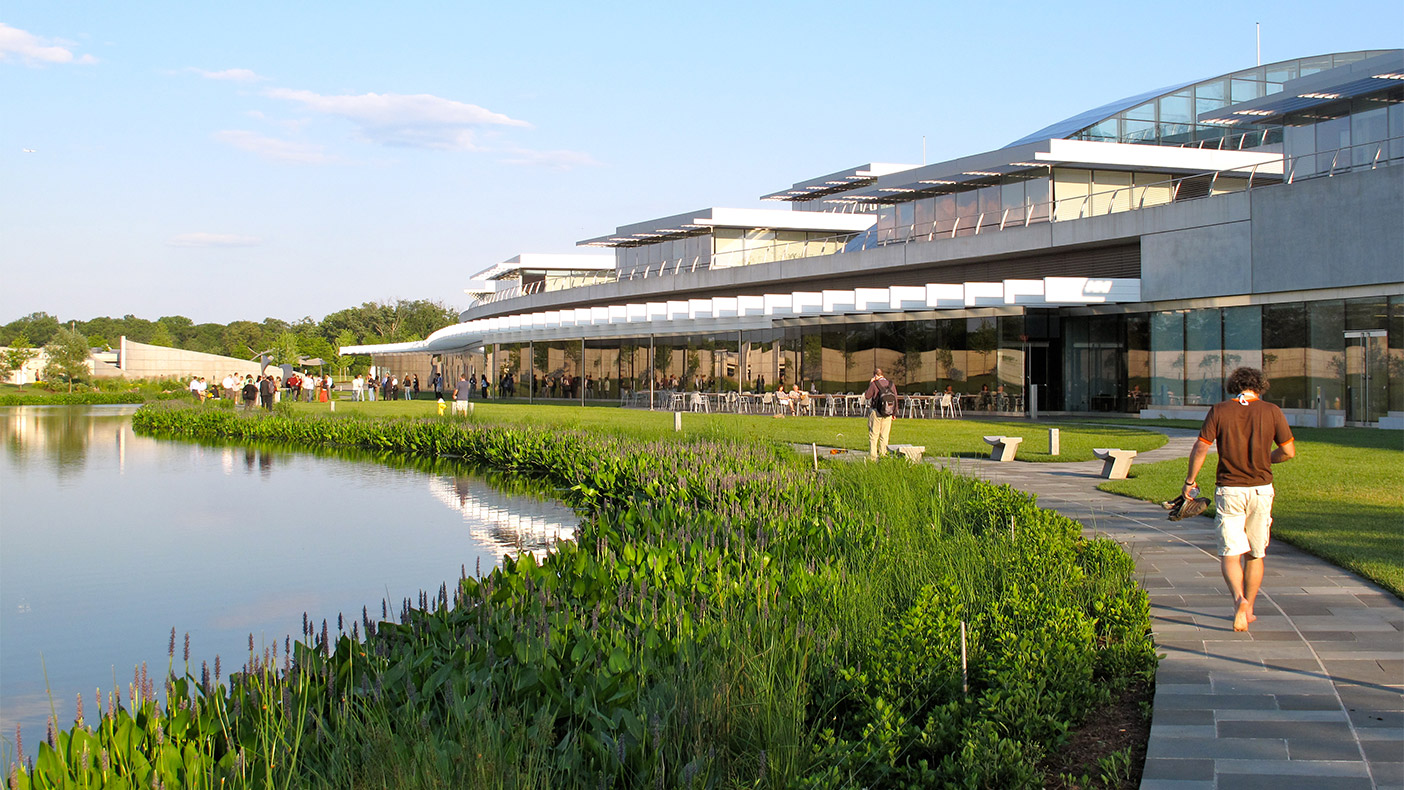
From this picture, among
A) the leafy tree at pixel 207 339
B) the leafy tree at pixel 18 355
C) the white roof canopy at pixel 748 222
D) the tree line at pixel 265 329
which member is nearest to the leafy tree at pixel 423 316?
the tree line at pixel 265 329

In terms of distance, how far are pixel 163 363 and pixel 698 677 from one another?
9146 centimetres

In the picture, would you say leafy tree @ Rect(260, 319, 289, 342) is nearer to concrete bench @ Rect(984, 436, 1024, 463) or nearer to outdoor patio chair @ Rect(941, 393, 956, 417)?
outdoor patio chair @ Rect(941, 393, 956, 417)

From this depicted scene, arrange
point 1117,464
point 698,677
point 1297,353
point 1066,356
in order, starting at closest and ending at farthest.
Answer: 1. point 698,677
2. point 1117,464
3. point 1297,353
4. point 1066,356

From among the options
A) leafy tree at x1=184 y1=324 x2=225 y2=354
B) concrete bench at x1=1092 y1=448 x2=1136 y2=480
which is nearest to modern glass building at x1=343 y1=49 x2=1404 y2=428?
concrete bench at x1=1092 y1=448 x2=1136 y2=480

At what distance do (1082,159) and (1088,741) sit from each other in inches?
1158

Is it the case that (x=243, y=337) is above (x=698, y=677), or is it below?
above

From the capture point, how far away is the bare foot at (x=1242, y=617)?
6691mm

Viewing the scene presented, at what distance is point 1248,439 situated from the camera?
22.6 ft

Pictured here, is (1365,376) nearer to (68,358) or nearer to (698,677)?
(698,677)

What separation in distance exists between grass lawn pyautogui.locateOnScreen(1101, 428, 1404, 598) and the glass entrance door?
16.7 feet

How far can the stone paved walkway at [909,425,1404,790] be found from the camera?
14.7 feet

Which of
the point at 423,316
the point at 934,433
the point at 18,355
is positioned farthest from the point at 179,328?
the point at 934,433

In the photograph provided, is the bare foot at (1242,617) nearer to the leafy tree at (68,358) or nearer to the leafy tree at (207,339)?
the leafy tree at (68,358)

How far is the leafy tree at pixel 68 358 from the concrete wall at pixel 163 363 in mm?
5712
